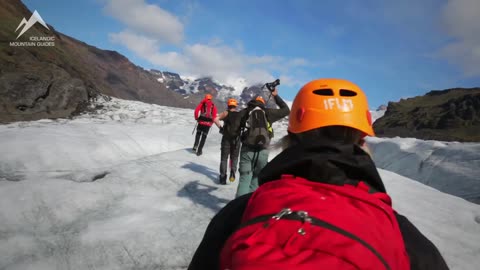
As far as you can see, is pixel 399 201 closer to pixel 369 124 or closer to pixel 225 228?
pixel 369 124

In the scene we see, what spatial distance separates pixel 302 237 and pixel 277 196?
0.21 m

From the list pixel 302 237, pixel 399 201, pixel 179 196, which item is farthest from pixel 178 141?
pixel 302 237

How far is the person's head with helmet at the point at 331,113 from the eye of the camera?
1.66m

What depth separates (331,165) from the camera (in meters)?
1.23

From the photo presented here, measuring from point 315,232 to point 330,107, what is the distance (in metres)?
0.94

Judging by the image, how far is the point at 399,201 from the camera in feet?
21.6

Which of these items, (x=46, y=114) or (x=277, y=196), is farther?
(x=46, y=114)

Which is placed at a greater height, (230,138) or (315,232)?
(315,232)

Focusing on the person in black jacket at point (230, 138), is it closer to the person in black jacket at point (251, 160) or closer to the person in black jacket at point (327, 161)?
the person in black jacket at point (251, 160)

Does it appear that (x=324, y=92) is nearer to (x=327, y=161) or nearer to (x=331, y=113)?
(x=331, y=113)

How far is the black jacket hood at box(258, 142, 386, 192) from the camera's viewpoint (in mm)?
1224

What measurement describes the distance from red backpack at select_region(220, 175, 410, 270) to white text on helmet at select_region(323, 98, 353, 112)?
654mm

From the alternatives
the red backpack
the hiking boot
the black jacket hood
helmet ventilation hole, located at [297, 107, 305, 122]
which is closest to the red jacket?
the hiking boot

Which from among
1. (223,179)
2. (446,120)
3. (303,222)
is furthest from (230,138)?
(446,120)
